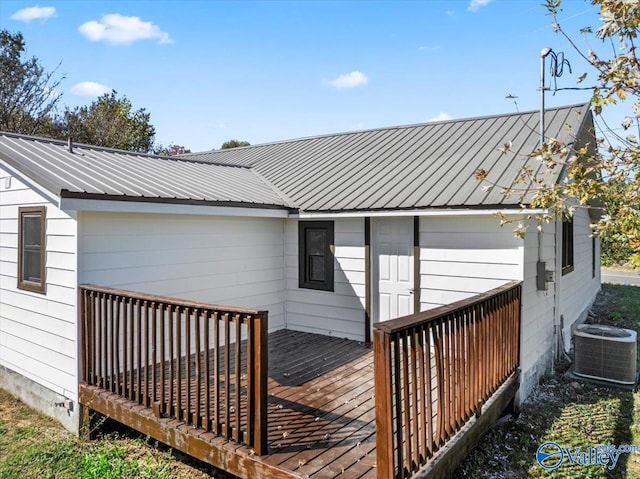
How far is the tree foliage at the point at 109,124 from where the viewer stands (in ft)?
69.7

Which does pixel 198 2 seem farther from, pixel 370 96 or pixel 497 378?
pixel 497 378

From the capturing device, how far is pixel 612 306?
11828 mm

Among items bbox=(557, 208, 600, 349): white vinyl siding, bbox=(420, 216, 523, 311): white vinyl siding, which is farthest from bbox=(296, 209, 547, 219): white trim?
bbox=(557, 208, 600, 349): white vinyl siding

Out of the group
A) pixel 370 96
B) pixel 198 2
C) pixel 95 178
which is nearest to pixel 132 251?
pixel 95 178

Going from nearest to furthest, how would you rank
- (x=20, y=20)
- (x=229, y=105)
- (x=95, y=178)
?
(x=95, y=178) < (x=229, y=105) < (x=20, y=20)

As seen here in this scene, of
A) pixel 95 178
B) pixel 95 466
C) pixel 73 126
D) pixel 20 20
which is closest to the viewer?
pixel 95 466

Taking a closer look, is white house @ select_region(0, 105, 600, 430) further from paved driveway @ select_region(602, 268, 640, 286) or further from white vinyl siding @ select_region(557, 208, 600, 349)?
paved driveway @ select_region(602, 268, 640, 286)

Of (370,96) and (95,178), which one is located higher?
(370,96)

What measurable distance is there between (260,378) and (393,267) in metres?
3.99

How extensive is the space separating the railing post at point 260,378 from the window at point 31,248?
351 centimetres

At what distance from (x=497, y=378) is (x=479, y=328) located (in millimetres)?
970

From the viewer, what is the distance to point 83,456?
14.1 feet

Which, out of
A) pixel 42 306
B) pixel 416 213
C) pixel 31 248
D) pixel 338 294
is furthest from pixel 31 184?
pixel 416 213

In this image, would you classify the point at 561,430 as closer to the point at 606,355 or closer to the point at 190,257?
the point at 606,355
